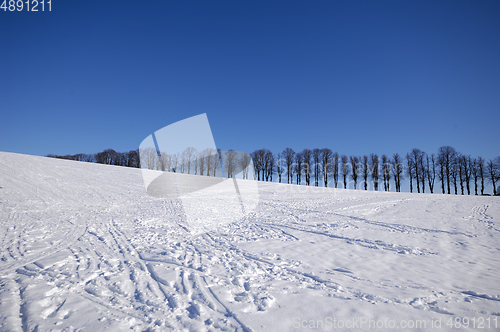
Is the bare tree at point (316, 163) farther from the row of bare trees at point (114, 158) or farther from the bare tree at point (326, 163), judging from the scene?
the row of bare trees at point (114, 158)

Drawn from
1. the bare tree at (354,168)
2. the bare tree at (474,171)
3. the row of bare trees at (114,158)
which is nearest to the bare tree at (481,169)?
the bare tree at (474,171)

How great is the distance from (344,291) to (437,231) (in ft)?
28.6

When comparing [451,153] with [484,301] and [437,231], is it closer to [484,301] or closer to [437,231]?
[437,231]

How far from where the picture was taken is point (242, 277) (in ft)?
15.6

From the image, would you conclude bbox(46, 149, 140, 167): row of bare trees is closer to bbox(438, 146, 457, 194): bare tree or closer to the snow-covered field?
the snow-covered field

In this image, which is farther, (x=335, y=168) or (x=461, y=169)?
(x=335, y=168)

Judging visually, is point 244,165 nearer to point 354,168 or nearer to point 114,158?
point 354,168

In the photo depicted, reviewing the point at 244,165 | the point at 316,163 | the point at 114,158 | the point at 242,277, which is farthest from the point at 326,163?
the point at 114,158

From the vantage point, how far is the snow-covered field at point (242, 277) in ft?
10.9

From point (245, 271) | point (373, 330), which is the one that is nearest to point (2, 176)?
point (245, 271)

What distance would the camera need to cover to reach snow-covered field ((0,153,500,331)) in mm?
3332

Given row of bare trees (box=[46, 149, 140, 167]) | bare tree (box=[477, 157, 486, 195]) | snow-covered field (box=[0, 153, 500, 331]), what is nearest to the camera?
snow-covered field (box=[0, 153, 500, 331])

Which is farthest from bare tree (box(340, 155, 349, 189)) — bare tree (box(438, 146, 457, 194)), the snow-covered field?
the snow-covered field

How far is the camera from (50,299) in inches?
145
